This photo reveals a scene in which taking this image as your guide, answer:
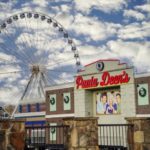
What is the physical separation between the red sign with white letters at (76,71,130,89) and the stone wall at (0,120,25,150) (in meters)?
30.4

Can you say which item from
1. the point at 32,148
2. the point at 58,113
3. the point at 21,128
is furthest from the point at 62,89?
the point at 21,128

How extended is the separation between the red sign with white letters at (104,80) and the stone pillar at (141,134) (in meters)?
27.7

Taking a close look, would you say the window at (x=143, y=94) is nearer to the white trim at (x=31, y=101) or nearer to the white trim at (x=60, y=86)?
the white trim at (x=60, y=86)

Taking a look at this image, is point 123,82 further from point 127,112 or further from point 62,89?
point 62,89

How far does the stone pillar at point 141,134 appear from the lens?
56.9ft

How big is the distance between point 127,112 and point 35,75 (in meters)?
21.8

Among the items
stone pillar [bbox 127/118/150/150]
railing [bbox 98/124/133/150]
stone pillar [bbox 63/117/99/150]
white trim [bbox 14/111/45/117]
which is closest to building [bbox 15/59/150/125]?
white trim [bbox 14/111/45/117]

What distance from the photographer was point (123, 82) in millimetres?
45562

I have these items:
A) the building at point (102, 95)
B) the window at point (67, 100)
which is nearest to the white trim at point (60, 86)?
the building at point (102, 95)

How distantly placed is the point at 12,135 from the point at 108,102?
110 ft

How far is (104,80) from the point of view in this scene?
47.8 meters

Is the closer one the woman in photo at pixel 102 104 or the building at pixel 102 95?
the building at pixel 102 95

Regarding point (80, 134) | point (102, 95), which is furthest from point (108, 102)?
point (80, 134)

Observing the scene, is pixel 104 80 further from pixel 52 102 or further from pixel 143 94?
pixel 52 102
